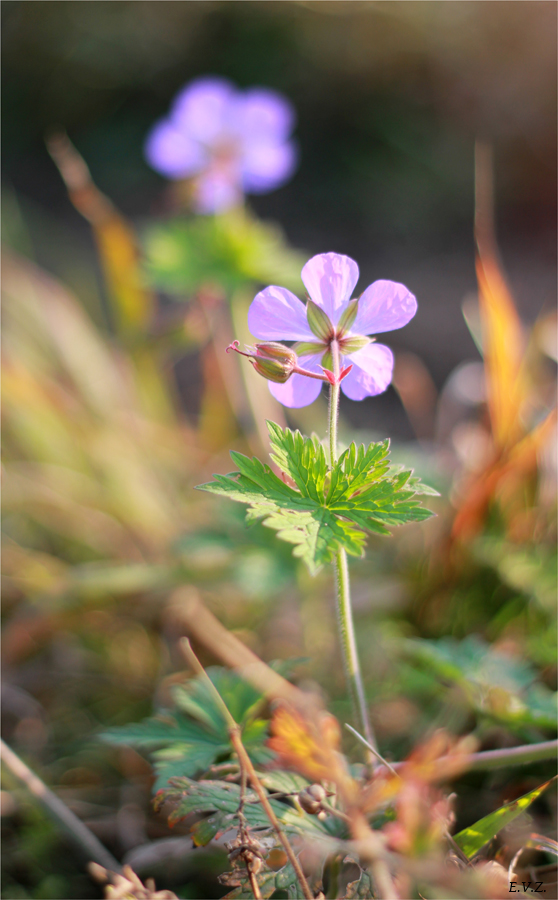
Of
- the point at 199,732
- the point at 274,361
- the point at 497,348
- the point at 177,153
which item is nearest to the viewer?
the point at 274,361

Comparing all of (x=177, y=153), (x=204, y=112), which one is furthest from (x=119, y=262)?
(x=204, y=112)

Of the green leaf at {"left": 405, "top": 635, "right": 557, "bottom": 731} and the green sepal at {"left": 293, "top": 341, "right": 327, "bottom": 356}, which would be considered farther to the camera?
the green leaf at {"left": 405, "top": 635, "right": 557, "bottom": 731}

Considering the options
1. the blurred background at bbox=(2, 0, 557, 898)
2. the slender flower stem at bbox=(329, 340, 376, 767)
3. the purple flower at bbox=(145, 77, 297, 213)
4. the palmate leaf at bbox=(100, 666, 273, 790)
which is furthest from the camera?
the purple flower at bbox=(145, 77, 297, 213)

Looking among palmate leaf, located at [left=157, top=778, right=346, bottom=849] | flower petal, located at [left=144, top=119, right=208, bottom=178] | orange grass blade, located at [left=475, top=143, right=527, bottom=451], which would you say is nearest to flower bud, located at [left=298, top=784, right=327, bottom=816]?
palmate leaf, located at [left=157, top=778, right=346, bottom=849]

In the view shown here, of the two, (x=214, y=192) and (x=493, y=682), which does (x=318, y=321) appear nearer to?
(x=493, y=682)

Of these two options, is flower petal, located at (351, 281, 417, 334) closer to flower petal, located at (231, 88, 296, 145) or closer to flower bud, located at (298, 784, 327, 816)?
flower bud, located at (298, 784, 327, 816)

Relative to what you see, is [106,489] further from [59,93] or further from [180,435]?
[59,93]

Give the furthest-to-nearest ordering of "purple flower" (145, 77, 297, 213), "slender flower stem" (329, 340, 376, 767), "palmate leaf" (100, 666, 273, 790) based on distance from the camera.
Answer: "purple flower" (145, 77, 297, 213), "palmate leaf" (100, 666, 273, 790), "slender flower stem" (329, 340, 376, 767)
